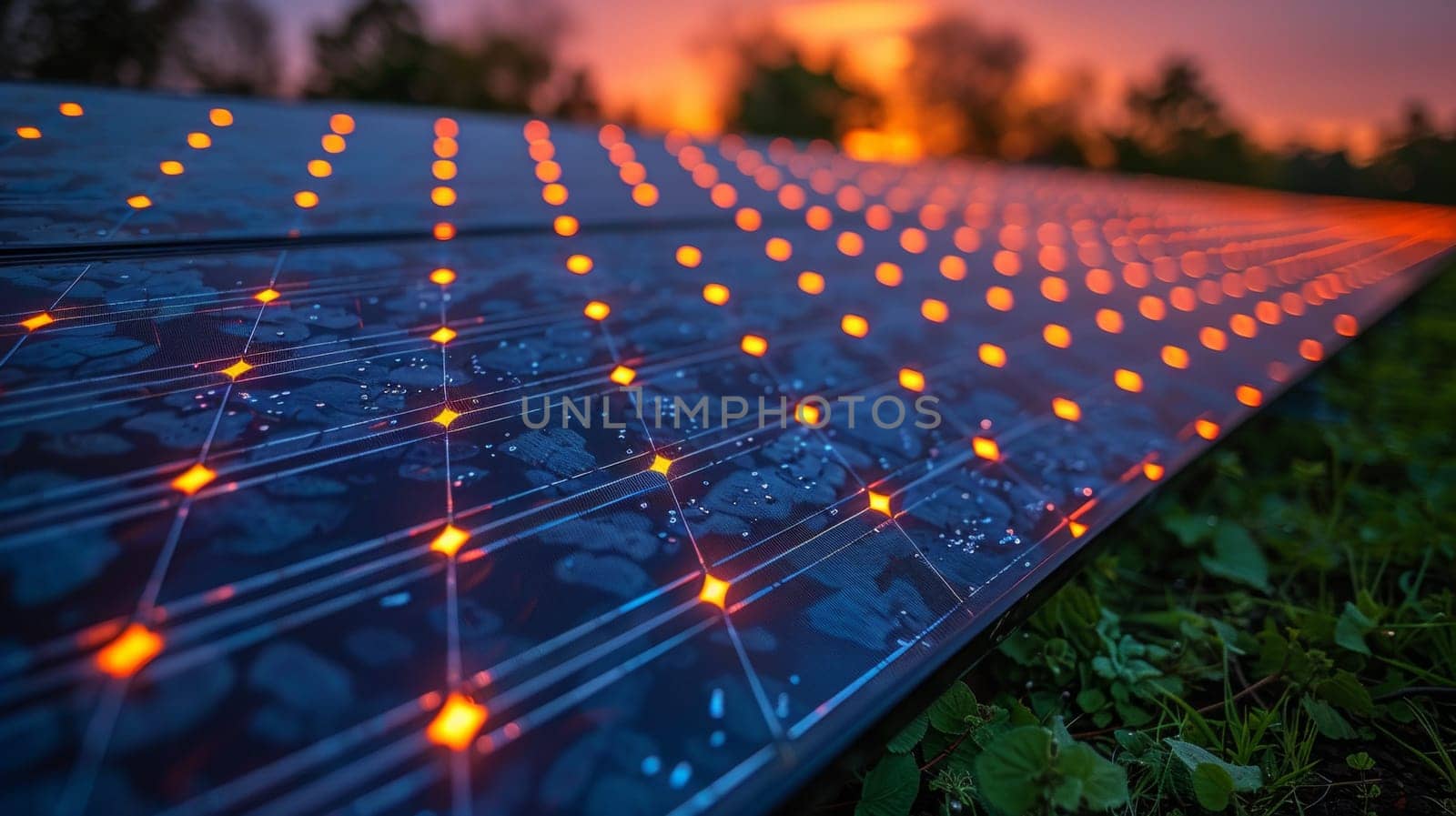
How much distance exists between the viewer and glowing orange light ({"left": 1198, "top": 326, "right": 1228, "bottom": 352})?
2.84 meters

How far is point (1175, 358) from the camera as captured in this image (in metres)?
2.66

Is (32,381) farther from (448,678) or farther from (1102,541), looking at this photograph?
(1102,541)

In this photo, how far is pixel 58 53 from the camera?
10.9 metres

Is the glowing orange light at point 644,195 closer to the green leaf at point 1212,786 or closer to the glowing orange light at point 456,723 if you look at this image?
the glowing orange light at point 456,723

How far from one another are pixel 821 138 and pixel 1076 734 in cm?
2099

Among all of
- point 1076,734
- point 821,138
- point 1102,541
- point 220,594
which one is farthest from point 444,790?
point 821,138

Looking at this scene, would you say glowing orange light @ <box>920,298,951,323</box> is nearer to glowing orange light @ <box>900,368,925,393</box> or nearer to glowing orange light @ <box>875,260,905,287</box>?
glowing orange light @ <box>875,260,905,287</box>

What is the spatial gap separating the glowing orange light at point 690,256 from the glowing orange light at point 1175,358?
204 cm

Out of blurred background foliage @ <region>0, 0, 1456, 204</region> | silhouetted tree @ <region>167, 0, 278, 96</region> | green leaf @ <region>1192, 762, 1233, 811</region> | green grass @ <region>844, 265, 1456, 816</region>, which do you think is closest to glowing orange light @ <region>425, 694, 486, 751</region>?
green grass @ <region>844, 265, 1456, 816</region>

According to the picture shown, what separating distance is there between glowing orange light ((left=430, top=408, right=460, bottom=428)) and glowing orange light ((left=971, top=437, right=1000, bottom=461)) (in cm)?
141

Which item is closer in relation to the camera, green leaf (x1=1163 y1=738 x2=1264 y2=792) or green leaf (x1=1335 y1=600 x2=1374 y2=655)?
green leaf (x1=1163 y1=738 x2=1264 y2=792)

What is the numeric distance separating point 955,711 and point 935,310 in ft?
5.80

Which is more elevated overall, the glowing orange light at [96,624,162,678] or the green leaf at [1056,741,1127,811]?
the glowing orange light at [96,624,162,678]

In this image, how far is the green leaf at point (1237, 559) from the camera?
1938 millimetres
